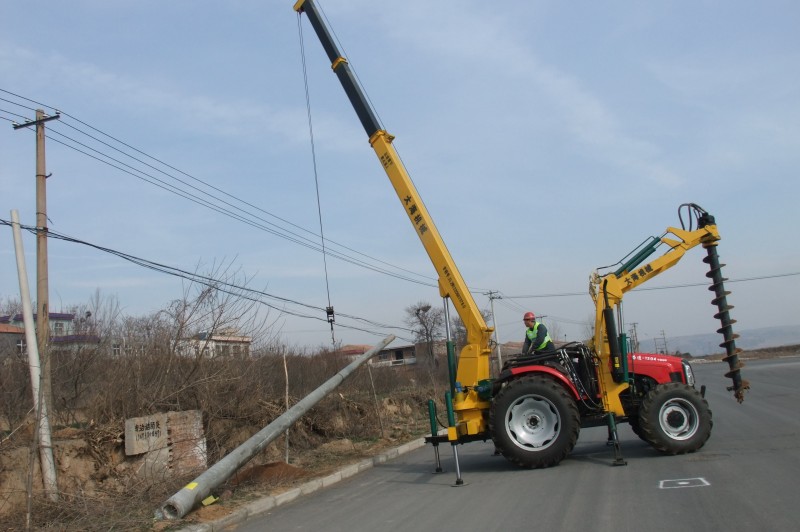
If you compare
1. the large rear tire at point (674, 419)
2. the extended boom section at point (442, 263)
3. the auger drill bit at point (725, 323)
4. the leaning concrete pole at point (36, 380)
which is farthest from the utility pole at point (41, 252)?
the auger drill bit at point (725, 323)

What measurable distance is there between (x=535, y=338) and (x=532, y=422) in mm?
1580

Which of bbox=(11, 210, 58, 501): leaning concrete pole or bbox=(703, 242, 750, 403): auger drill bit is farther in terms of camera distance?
bbox=(703, 242, 750, 403): auger drill bit

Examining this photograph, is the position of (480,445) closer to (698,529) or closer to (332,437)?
(332,437)

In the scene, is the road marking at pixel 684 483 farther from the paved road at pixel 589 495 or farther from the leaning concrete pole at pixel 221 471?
the leaning concrete pole at pixel 221 471

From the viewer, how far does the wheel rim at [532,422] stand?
34.9ft

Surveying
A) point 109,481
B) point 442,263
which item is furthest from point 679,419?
point 109,481

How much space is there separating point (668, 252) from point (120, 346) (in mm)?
10635

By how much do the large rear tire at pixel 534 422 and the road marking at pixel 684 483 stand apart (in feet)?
6.68

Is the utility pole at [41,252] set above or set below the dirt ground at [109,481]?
→ above

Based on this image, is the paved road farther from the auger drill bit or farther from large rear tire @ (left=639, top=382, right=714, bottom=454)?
the auger drill bit

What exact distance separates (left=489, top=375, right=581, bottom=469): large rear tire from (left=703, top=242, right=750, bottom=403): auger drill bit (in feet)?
9.49

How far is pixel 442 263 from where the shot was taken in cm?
1228

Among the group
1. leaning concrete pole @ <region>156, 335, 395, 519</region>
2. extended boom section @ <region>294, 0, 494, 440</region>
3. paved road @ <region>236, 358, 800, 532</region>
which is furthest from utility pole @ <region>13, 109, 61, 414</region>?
extended boom section @ <region>294, 0, 494, 440</region>

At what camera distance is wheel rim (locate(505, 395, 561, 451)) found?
1065cm
